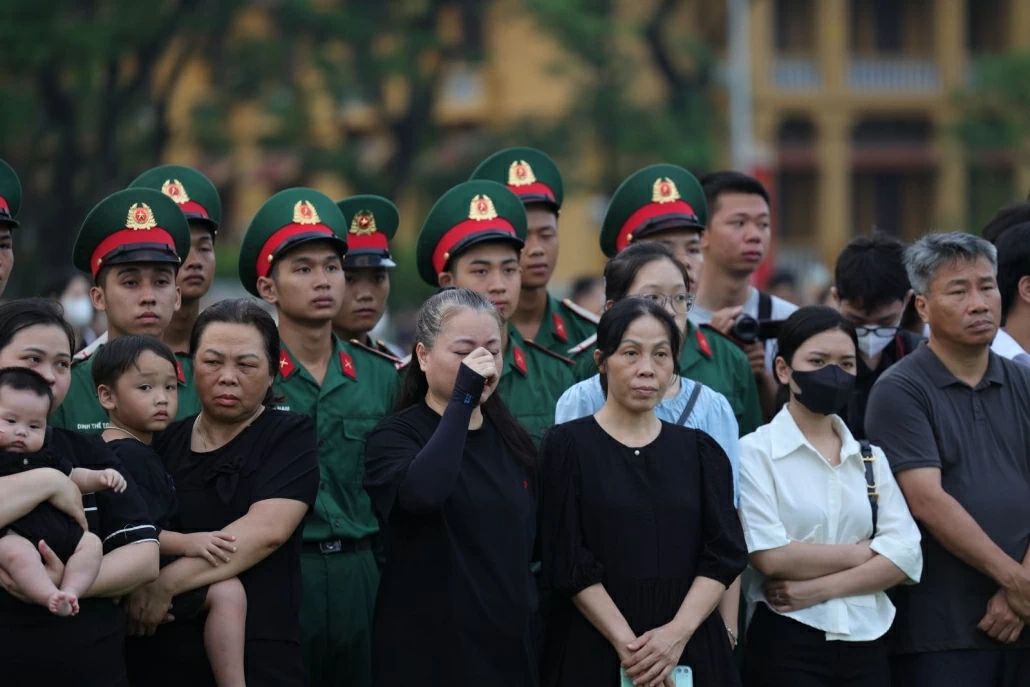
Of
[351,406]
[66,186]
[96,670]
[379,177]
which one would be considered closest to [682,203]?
[351,406]

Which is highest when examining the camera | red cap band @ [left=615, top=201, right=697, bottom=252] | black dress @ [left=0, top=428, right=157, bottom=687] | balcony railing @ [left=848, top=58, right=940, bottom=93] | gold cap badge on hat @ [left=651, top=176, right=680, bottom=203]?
balcony railing @ [left=848, top=58, right=940, bottom=93]

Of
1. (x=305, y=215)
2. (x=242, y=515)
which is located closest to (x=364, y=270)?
(x=305, y=215)

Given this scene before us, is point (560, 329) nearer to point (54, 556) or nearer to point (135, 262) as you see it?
point (135, 262)

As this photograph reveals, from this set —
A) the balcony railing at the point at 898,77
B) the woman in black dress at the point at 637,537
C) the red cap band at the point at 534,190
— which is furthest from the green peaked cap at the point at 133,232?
the balcony railing at the point at 898,77

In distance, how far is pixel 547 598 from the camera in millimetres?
5387

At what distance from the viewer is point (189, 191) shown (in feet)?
22.0

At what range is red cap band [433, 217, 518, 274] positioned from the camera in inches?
245

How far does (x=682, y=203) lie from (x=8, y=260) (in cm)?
293

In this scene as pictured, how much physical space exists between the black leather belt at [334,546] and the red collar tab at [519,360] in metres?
0.97

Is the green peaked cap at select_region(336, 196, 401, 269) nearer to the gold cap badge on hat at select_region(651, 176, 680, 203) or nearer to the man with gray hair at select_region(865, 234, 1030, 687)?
the gold cap badge on hat at select_region(651, 176, 680, 203)

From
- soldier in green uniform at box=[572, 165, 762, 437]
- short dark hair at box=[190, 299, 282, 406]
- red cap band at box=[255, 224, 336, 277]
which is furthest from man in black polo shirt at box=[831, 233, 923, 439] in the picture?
short dark hair at box=[190, 299, 282, 406]

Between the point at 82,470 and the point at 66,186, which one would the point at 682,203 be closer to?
the point at 82,470

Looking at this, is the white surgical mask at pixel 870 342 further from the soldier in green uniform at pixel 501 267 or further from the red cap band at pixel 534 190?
the red cap band at pixel 534 190

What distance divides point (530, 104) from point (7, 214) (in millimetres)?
27662
